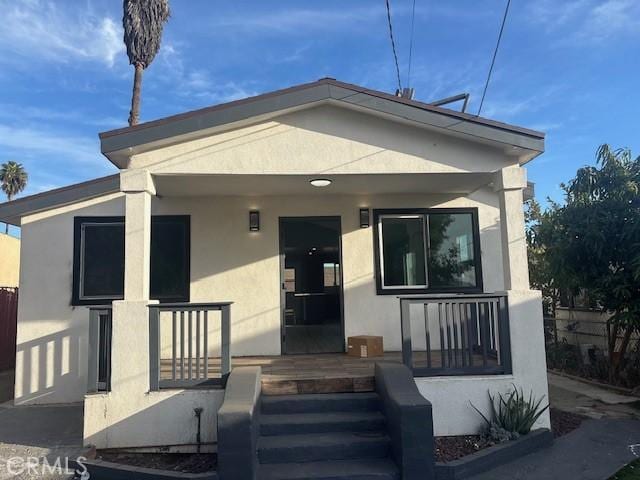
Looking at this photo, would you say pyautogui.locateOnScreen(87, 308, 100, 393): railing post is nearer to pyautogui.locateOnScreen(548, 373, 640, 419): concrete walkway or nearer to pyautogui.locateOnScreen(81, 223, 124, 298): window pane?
pyautogui.locateOnScreen(81, 223, 124, 298): window pane

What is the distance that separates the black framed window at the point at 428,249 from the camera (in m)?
6.97

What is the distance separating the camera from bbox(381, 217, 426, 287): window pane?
6980 mm

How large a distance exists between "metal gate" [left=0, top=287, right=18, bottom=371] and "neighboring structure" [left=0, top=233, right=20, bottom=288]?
5394mm

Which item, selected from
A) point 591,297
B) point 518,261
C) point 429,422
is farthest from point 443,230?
point 429,422

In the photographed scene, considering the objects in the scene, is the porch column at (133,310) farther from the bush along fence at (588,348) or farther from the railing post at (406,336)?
the bush along fence at (588,348)

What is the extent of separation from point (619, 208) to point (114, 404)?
23.1 ft

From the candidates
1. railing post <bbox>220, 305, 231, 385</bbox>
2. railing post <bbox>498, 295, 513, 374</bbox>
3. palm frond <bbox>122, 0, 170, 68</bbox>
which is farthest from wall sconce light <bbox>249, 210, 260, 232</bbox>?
palm frond <bbox>122, 0, 170, 68</bbox>

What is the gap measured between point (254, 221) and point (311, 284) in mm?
2395

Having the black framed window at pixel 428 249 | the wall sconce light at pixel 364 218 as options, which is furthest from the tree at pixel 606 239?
the wall sconce light at pixel 364 218

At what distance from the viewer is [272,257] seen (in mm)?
6809

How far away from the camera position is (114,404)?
446 centimetres

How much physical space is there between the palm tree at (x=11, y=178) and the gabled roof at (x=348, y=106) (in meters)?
41.1

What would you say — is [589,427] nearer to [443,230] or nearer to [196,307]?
[443,230]

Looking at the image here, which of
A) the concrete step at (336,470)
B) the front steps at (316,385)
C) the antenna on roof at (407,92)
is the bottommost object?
the concrete step at (336,470)
